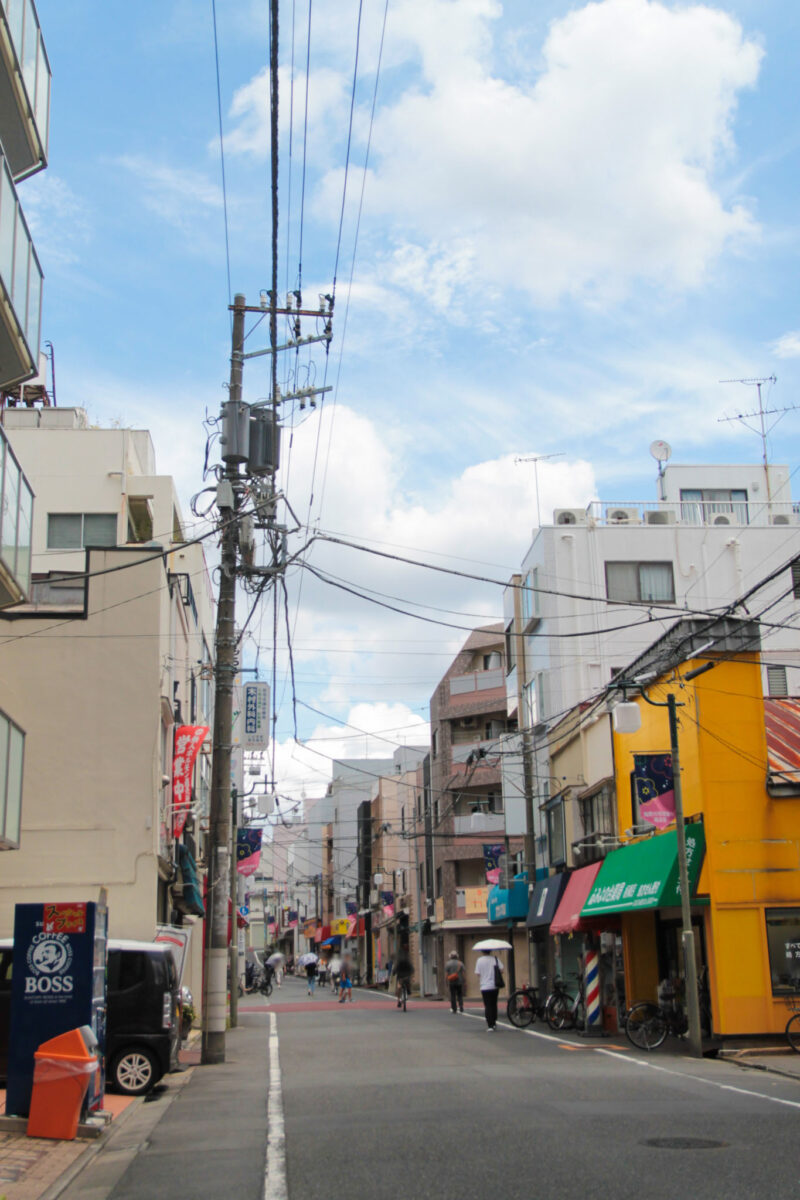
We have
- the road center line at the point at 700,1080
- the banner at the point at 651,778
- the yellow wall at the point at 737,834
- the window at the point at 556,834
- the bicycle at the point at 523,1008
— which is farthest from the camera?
the window at the point at 556,834

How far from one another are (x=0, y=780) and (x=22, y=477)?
13.0 ft

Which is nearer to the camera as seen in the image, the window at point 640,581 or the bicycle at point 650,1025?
the bicycle at point 650,1025

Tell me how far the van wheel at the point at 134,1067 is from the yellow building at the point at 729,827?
30.7 ft

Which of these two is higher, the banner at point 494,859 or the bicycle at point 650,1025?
the banner at point 494,859

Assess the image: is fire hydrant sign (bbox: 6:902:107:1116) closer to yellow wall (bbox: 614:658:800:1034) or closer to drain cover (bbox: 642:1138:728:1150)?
drain cover (bbox: 642:1138:728:1150)

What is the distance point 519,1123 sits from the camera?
34.8 feet

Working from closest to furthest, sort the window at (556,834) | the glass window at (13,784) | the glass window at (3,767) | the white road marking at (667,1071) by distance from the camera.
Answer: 1. the white road marking at (667,1071)
2. the glass window at (3,767)
3. the glass window at (13,784)
4. the window at (556,834)

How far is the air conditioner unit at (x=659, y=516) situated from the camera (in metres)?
44.2

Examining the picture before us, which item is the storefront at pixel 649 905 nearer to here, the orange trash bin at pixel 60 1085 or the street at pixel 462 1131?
the street at pixel 462 1131

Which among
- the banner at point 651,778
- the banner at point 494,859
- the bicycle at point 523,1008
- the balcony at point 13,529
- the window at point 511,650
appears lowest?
the bicycle at point 523,1008

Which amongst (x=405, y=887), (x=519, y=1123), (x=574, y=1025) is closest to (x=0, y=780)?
(x=519, y=1123)

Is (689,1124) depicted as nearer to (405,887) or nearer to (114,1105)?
(114,1105)

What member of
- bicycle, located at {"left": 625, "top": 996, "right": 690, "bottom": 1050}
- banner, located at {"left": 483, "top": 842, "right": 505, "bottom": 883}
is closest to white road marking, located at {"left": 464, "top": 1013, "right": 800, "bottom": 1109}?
bicycle, located at {"left": 625, "top": 996, "right": 690, "bottom": 1050}

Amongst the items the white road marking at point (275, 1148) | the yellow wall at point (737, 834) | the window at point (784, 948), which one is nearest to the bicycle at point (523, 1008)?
the yellow wall at point (737, 834)
